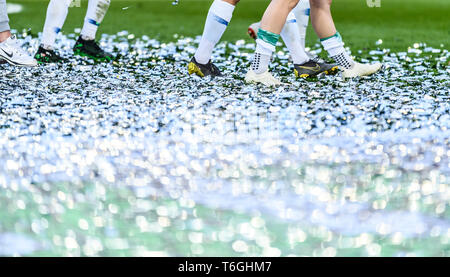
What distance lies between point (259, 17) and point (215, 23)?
8434 mm

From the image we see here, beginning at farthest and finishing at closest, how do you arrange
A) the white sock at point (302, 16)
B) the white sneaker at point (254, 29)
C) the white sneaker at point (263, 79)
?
1. the white sock at point (302, 16)
2. the white sneaker at point (254, 29)
3. the white sneaker at point (263, 79)

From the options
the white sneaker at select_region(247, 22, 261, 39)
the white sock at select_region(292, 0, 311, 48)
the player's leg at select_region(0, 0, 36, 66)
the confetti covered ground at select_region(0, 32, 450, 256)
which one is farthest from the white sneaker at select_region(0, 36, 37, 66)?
the white sock at select_region(292, 0, 311, 48)

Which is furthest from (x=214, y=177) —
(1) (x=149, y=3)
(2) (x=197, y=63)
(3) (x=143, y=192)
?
(1) (x=149, y=3)

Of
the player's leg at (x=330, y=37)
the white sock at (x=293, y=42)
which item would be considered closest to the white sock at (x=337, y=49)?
the player's leg at (x=330, y=37)

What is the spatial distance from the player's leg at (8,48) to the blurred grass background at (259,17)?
99.8 inches

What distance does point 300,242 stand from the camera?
3592mm

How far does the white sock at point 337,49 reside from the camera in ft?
25.6

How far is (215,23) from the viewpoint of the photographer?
25.4 feet

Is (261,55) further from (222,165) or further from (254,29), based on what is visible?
(222,165)

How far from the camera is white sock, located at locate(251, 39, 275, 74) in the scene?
7.38m

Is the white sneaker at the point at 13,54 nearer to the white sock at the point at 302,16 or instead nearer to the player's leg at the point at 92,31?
the player's leg at the point at 92,31

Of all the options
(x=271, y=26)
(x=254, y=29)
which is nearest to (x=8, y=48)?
(x=254, y=29)

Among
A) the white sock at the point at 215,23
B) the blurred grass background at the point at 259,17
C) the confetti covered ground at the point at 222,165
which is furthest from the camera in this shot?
the blurred grass background at the point at 259,17
